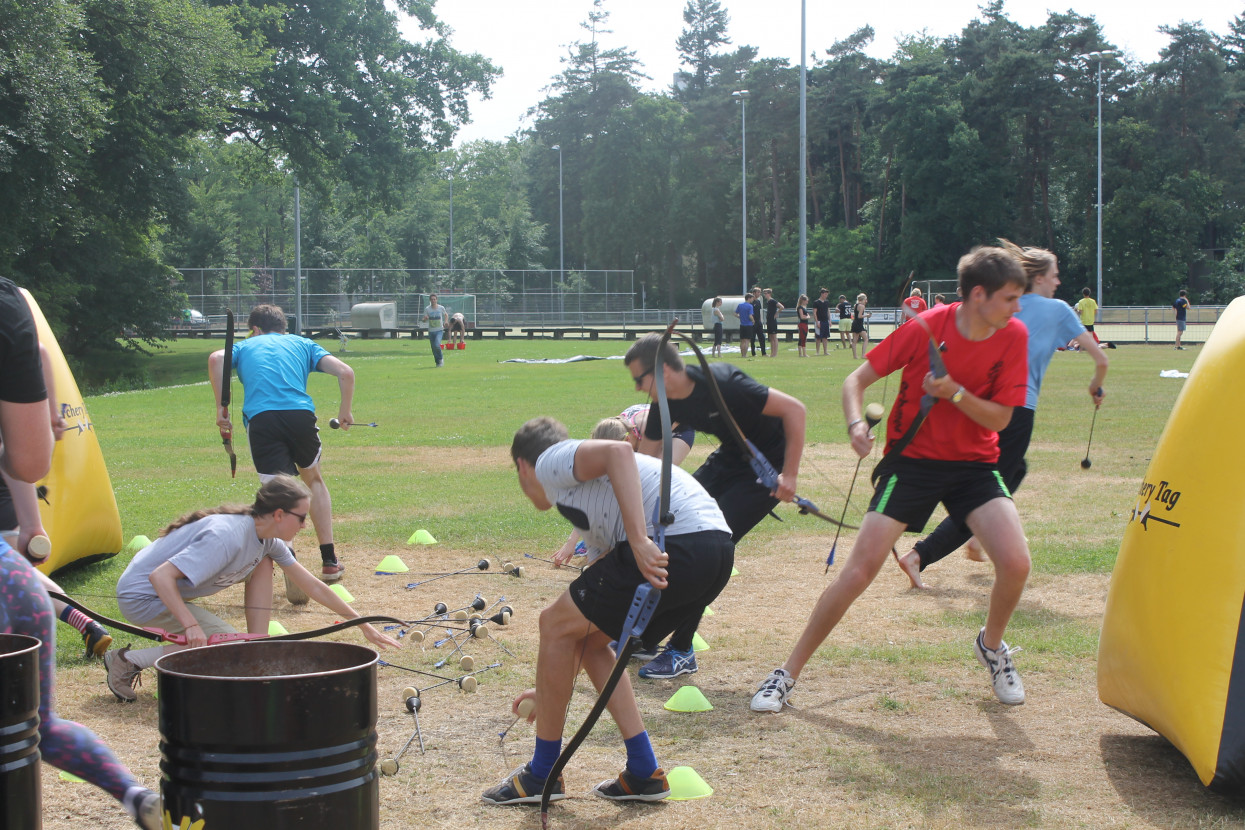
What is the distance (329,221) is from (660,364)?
8140 cm

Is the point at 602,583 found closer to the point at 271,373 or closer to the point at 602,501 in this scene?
the point at 602,501

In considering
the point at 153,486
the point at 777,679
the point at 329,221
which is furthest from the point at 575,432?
the point at 329,221

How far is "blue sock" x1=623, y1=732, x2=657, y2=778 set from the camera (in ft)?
12.8

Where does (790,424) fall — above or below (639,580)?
above

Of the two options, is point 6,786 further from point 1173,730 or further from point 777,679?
point 1173,730

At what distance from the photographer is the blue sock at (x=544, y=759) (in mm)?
3926

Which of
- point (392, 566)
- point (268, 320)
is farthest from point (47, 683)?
point (268, 320)

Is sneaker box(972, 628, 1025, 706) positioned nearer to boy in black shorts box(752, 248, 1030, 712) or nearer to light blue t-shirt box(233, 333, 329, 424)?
boy in black shorts box(752, 248, 1030, 712)

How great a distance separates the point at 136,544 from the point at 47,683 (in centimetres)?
541

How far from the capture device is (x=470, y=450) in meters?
13.7

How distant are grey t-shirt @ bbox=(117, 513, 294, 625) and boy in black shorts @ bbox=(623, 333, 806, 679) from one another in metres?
1.94

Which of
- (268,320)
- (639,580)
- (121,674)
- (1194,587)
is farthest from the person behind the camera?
(268,320)

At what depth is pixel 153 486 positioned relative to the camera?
11.0m

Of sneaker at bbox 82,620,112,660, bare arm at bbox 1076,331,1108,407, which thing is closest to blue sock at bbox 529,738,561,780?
sneaker at bbox 82,620,112,660
